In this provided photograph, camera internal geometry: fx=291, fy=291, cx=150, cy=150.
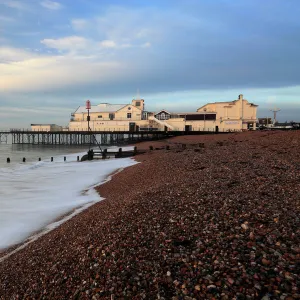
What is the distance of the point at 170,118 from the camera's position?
210 feet

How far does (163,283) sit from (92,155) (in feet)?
83.2

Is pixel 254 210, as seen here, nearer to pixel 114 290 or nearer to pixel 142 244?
pixel 142 244

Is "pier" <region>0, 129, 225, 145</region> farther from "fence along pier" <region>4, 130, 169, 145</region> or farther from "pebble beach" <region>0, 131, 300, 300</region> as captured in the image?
"pebble beach" <region>0, 131, 300, 300</region>

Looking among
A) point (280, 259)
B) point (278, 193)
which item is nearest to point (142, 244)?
point (280, 259)

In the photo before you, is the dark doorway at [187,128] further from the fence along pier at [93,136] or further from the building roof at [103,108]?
the building roof at [103,108]

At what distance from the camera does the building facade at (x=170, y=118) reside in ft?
200

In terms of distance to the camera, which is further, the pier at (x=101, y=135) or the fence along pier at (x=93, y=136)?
the fence along pier at (x=93, y=136)

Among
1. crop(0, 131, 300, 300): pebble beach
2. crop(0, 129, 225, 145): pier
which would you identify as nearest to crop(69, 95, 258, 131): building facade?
crop(0, 129, 225, 145): pier

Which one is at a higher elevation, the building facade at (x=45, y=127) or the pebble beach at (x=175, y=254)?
the building facade at (x=45, y=127)

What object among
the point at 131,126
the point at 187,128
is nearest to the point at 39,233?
the point at 187,128

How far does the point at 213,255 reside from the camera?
12.2 feet

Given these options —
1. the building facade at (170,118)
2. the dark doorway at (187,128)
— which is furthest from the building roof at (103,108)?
the dark doorway at (187,128)

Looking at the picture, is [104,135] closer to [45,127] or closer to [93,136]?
[93,136]

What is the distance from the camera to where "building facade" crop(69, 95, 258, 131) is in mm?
60844
